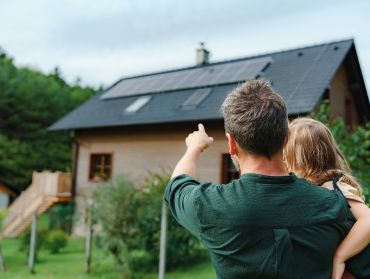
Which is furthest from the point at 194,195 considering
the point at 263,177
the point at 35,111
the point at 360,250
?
the point at 35,111

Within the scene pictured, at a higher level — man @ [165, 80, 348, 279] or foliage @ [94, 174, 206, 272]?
foliage @ [94, 174, 206, 272]

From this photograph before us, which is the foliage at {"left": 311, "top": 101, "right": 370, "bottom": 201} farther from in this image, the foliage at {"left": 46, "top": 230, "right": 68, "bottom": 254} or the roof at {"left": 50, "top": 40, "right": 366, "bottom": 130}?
the foliage at {"left": 46, "top": 230, "right": 68, "bottom": 254}

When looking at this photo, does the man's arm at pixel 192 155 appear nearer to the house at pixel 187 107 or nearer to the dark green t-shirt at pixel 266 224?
the dark green t-shirt at pixel 266 224

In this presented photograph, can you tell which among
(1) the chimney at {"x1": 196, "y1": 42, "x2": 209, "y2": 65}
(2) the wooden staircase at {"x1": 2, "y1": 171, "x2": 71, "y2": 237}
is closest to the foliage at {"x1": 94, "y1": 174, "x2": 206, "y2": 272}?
(2) the wooden staircase at {"x1": 2, "y1": 171, "x2": 71, "y2": 237}

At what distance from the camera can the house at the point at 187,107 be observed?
14.8 meters

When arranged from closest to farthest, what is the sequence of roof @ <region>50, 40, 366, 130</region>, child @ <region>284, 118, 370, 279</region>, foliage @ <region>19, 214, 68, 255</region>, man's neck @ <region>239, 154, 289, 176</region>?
Answer: man's neck @ <region>239, 154, 289, 176</region> < child @ <region>284, 118, 370, 279</region> < foliage @ <region>19, 214, 68, 255</region> < roof @ <region>50, 40, 366, 130</region>

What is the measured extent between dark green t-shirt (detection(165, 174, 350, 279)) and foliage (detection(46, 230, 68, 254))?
1260cm

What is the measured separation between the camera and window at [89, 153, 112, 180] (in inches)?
732

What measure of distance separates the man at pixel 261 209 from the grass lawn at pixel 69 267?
740 cm

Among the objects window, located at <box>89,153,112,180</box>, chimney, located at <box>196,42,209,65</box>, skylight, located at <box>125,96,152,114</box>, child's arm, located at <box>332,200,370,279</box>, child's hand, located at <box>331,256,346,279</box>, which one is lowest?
child's hand, located at <box>331,256,346,279</box>

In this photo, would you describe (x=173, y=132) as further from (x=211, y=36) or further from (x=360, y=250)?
(x=360, y=250)

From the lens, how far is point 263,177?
1519 mm

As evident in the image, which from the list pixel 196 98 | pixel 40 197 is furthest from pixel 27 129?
pixel 196 98

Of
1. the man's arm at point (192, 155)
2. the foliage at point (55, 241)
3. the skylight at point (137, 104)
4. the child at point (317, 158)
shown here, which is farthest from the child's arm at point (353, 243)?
the skylight at point (137, 104)
